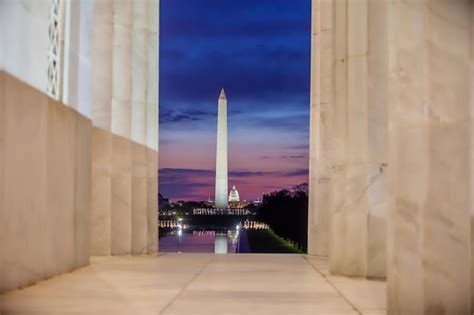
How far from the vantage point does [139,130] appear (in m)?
27.1

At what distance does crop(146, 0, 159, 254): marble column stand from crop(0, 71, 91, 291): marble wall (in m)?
7.19

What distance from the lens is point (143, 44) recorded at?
27.5 meters

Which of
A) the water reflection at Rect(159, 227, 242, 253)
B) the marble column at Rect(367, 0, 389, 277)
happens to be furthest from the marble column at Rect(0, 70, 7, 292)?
the water reflection at Rect(159, 227, 242, 253)

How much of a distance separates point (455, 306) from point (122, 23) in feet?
62.4

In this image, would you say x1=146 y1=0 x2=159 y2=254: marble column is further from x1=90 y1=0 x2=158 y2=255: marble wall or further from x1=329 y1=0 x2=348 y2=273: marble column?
x1=329 y1=0 x2=348 y2=273: marble column

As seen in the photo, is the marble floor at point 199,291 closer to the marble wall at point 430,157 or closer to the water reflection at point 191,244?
the marble wall at point 430,157

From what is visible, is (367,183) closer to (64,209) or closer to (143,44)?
(64,209)

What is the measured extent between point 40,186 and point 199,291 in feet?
15.5

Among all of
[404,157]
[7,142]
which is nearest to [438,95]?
[404,157]

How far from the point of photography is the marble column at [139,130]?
26719 millimetres

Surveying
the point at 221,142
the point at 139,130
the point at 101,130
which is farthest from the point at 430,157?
the point at 221,142

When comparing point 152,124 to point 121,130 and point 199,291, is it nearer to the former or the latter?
point 121,130

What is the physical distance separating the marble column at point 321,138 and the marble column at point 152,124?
6.31m

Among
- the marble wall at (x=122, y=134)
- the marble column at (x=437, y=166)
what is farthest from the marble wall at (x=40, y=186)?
the marble column at (x=437, y=166)
